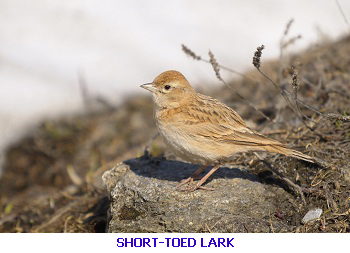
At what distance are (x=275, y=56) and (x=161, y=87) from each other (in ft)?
18.1

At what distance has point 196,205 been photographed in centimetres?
472

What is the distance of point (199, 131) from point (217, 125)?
209 millimetres

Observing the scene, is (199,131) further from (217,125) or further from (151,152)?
(151,152)

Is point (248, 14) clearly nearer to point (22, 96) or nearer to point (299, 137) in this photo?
point (22, 96)

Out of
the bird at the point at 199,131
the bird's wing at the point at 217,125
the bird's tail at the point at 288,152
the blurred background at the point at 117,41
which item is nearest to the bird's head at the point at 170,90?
the bird at the point at 199,131

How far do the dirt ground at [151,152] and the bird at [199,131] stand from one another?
0.43 metres

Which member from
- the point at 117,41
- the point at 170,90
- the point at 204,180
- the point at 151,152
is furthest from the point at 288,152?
the point at 117,41

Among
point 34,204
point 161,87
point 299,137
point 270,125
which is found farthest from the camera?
point 34,204

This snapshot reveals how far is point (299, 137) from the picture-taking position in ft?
18.8

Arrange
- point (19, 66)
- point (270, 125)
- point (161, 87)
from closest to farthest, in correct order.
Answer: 1. point (161, 87)
2. point (270, 125)
3. point (19, 66)

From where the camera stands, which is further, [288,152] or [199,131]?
[199,131]

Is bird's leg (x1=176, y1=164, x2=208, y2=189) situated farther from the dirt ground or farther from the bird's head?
the bird's head

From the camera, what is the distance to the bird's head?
5270 millimetres

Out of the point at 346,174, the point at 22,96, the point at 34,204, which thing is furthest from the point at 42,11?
the point at 346,174
